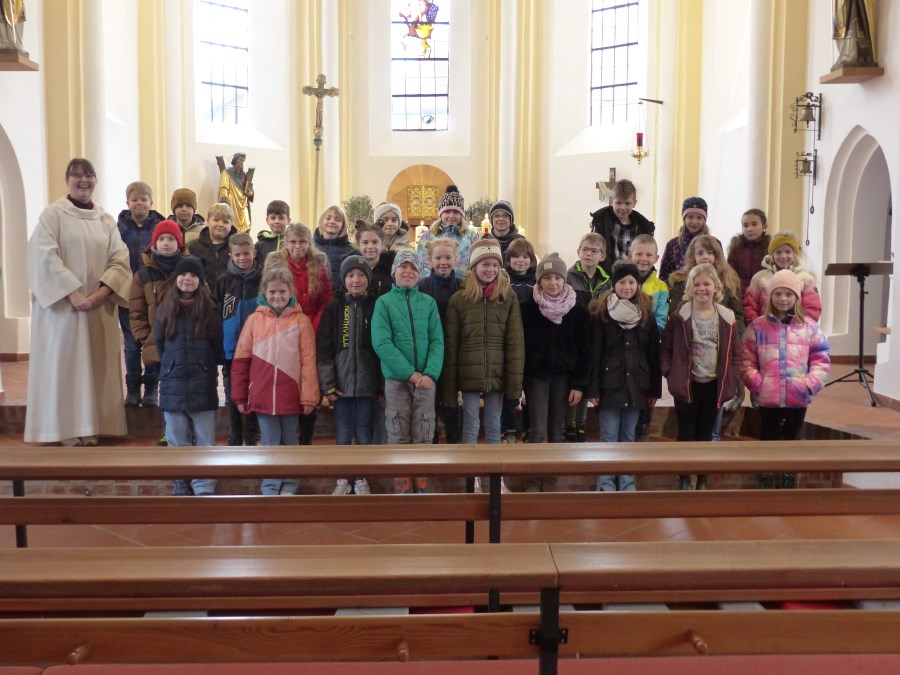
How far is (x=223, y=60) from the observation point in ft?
55.2

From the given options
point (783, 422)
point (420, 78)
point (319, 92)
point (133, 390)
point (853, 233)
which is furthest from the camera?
point (420, 78)

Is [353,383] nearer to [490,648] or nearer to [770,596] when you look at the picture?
[770,596]

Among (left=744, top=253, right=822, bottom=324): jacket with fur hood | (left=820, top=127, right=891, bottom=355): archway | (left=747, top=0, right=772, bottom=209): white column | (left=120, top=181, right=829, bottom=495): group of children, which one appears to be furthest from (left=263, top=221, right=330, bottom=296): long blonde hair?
(left=747, top=0, right=772, bottom=209): white column

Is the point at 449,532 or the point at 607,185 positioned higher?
the point at 607,185

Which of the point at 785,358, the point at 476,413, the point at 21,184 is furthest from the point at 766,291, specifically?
the point at 21,184

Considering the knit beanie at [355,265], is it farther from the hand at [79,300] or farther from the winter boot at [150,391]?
the winter boot at [150,391]

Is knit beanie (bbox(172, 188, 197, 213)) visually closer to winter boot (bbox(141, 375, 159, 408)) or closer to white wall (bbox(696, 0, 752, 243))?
winter boot (bbox(141, 375, 159, 408))

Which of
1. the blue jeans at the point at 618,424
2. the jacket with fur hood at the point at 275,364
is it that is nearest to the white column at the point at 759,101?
the blue jeans at the point at 618,424

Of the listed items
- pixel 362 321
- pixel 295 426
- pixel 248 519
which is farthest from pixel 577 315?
pixel 248 519

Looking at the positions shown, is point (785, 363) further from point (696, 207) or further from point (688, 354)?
point (696, 207)

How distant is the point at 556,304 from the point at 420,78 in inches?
578

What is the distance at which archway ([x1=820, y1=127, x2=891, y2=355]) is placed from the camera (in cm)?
965

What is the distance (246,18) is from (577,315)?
13.8 m

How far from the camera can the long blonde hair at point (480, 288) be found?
530 centimetres
